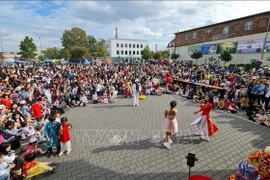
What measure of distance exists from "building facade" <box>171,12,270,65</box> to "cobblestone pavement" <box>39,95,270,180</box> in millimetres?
26197

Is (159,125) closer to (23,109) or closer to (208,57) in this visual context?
(23,109)

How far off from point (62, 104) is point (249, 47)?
3342cm

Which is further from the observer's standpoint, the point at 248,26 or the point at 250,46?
the point at 248,26

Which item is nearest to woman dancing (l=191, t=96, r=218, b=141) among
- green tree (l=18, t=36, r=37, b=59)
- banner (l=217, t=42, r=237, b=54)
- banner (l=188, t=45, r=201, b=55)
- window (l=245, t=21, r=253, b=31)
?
banner (l=217, t=42, r=237, b=54)

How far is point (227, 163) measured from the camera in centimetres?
455

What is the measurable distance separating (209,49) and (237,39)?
21.0 ft

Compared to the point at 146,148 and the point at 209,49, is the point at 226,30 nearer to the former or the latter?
the point at 209,49

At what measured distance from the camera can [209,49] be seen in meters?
36.7

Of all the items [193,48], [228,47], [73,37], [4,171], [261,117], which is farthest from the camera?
[73,37]

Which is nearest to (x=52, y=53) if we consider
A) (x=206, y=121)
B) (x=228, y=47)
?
(x=228, y=47)

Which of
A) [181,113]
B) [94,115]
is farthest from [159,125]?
→ [94,115]

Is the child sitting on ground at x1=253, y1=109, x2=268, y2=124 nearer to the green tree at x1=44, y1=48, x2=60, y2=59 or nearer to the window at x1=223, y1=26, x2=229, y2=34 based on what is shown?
the window at x1=223, y1=26, x2=229, y2=34

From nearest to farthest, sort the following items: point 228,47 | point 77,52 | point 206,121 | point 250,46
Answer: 1. point 206,121
2. point 250,46
3. point 228,47
4. point 77,52

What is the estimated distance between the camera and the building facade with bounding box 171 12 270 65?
26469 mm
